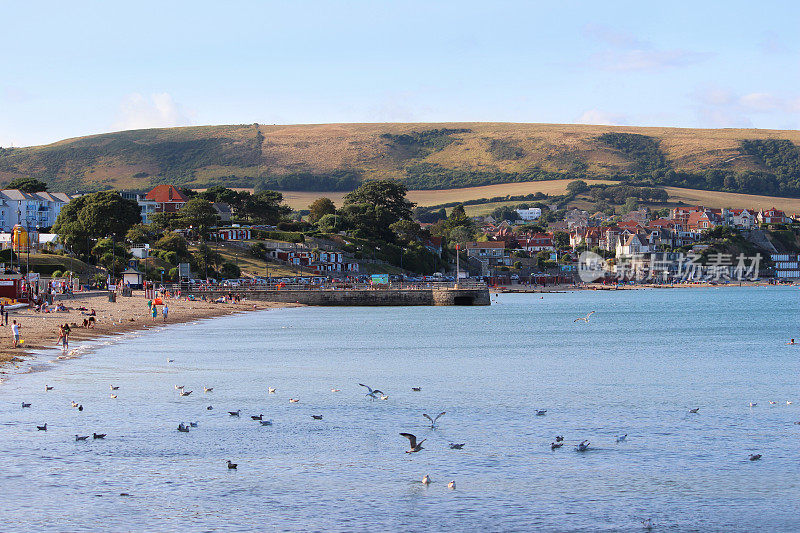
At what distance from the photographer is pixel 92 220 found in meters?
126

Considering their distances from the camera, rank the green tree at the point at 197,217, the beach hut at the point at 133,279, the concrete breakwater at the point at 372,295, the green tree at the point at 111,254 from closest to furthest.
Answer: the beach hut at the point at 133,279 → the concrete breakwater at the point at 372,295 → the green tree at the point at 111,254 → the green tree at the point at 197,217

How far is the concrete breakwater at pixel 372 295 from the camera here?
347 ft

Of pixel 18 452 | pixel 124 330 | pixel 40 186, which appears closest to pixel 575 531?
pixel 18 452

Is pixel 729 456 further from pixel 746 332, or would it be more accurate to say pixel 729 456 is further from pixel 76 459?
pixel 746 332

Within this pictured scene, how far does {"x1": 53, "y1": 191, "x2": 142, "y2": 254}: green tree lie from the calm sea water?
80.6m

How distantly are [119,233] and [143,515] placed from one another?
12007cm

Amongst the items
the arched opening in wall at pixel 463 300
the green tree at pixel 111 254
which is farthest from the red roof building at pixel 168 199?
the arched opening in wall at pixel 463 300

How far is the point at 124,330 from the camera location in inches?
2266

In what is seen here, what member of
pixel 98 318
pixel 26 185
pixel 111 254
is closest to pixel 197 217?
pixel 111 254

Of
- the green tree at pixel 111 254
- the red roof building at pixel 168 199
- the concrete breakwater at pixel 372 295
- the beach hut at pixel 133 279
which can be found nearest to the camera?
the beach hut at pixel 133 279

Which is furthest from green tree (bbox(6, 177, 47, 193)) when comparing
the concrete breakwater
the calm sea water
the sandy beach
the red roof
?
the calm sea water

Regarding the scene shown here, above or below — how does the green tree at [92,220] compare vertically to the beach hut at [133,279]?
above

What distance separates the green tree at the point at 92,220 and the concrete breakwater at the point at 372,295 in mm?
29254

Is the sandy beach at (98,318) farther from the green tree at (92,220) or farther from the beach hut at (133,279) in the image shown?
the green tree at (92,220)
